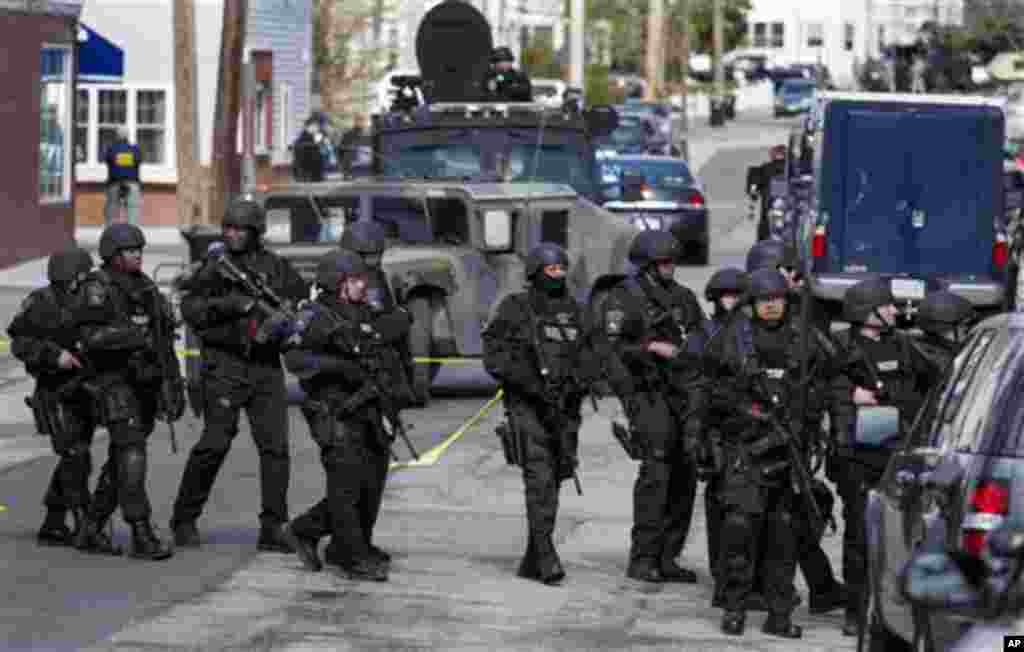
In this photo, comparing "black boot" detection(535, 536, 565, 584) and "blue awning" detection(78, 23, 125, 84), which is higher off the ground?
"blue awning" detection(78, 23, 125, 84)

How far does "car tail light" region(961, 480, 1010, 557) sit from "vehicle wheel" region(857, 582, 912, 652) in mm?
1474

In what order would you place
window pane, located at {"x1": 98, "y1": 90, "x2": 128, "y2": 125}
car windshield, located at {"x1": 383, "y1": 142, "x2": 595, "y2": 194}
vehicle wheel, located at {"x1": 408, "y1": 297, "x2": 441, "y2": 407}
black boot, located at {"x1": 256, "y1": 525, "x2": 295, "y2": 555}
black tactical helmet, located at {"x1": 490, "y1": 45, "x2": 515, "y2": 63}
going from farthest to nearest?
1. window pane, located at {"x1": 98, "y1": 90, "x2": 128, "y2": 125}
2. black tactical helmet, located at {"x1": 490, "y1": 45, "x2": 515, "y2": 63}
3. car windshield, located at {"x1": 383, "y1": 142, "x2": 595, "y2": 194}
4. vehicle wheel, located at {"x1": 408, "y1": 297, "x2": 441, "y2": 407}
5. black boot, located at {"x1": 256, "y1": 525, "x2": 295, "y2": 555}

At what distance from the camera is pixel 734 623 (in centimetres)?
1234

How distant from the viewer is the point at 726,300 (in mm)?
13188

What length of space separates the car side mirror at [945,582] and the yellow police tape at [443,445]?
1083 cm

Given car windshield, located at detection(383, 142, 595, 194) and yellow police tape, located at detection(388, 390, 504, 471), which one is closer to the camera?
yellow police tape, located at detection(388, 390, 504, 471)

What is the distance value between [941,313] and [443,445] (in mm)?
6966

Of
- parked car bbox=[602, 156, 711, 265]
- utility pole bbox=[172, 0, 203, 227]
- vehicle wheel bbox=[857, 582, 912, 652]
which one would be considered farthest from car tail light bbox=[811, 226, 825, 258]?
vehicle wheel bbox=[857, 582, 912, 652]

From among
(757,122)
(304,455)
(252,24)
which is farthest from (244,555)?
(757,122)

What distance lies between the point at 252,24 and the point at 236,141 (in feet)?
57.8

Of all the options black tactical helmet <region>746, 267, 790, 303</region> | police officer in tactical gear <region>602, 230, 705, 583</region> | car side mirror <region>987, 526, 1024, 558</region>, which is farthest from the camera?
police officer in tactical gear <region>602, 230, 705, 583</region>

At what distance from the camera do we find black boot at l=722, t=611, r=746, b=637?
12.3 meters

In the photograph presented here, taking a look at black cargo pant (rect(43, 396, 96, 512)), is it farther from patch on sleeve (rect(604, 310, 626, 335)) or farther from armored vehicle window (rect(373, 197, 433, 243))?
armored vehicle window (rect(373, 197, 433, 243))

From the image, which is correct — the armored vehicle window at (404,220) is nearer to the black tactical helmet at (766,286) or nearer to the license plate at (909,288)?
the license plate at (909,288)
